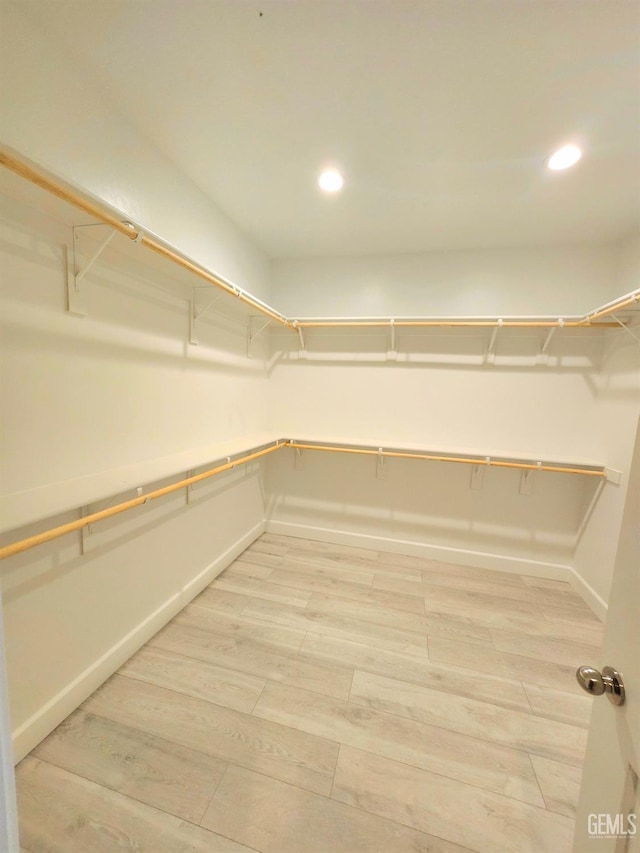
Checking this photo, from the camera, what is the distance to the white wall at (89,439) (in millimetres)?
1059

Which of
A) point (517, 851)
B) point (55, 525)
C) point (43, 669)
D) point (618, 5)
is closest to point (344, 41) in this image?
point (618, 5)

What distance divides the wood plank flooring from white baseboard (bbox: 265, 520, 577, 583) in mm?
399

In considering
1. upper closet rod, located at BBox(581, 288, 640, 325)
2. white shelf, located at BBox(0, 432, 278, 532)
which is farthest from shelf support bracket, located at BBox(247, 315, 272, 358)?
upper closet rod, located at BBox(581, 288, 640, 325)

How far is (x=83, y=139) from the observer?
1173 mm

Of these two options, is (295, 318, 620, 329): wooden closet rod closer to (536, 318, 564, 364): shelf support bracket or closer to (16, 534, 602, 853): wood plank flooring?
(536, 318, 564, 364): shelf support bracket

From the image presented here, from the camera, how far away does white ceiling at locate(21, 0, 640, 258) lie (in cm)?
94

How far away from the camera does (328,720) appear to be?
1.29 metres

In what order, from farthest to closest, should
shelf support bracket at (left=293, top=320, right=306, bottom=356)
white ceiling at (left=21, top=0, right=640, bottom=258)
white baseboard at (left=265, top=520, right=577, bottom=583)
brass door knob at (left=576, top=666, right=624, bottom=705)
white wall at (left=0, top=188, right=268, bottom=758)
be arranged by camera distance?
shelf support bracket at (left=293, top=320, right=306, bottom=356) → white baseboard at (left=265, top=520, right=577, bottom=583) → white wall at (left=0, top=188, right=268, bottom=758) → white ceiling at (left=21, top=0, right=640, bottom=258) → brass door knob at (left=576, top=666, right=624, bottom=705)

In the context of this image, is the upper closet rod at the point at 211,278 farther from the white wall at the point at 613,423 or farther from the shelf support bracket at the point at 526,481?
the shelf support bracket at the point at 526,481

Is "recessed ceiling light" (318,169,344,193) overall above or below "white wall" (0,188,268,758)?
above

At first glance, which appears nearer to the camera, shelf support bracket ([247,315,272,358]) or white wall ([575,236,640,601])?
white wall ([575,236,640,601])

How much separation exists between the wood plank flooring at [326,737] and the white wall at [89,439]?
0.21 m

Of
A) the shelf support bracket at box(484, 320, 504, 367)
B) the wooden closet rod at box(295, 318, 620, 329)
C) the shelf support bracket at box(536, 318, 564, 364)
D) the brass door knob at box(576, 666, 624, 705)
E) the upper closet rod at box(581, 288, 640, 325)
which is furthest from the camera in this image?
the shelf support bracket at box(484, 320, 504, 367)

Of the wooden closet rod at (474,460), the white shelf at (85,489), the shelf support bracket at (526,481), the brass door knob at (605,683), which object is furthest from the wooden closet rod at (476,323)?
the brass door knob at (605,683)
